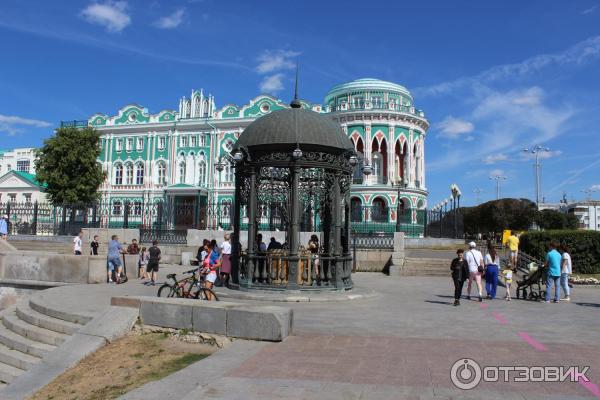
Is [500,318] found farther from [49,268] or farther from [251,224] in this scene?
[49,268]

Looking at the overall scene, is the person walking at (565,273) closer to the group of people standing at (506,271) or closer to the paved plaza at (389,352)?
the group of people standing at (506,271)

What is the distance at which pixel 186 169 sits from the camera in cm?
5253

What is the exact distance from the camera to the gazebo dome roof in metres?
12.8

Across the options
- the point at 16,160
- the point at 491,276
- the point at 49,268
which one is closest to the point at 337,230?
the point at 491,276

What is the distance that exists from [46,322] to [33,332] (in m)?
0.31

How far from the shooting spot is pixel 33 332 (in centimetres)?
891

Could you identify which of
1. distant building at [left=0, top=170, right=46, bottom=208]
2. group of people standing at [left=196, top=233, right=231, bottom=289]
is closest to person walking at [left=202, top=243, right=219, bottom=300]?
group of people standing at [left=196, top=233, right=231, bottom=289]

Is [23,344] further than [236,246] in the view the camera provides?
No

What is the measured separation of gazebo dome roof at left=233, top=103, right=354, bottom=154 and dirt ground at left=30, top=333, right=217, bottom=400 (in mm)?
6102

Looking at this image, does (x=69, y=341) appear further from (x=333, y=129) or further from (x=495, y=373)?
(x=333, y=129)

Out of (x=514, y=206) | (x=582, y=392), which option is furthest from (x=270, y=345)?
(x=514, y=206)

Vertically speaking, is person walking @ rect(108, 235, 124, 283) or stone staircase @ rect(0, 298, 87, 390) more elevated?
person walking @ rect(108, 235, 124, 283)

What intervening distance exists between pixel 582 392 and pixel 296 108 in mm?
10294

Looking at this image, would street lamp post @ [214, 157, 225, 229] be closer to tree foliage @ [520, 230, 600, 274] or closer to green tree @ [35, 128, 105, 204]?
A: green tree @ [35, 128, 105, 204]
